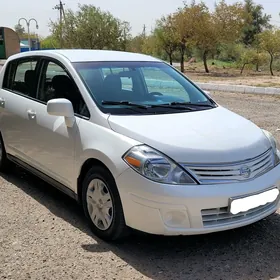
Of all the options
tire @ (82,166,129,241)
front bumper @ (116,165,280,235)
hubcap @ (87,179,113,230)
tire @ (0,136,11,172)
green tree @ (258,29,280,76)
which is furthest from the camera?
green tree @ (258,29,280,76)

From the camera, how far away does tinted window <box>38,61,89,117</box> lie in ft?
12.4

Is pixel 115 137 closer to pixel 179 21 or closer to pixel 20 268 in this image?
pixel 20 268

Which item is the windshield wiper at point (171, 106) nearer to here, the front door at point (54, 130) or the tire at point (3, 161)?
the front door at point (54, 130)

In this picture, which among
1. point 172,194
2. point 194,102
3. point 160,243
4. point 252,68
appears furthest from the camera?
point 252,68

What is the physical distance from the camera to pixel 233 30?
26.8 meters

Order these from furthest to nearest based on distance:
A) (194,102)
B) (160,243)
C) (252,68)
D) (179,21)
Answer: (252,68) < (179,21) < (194,102) < (160,243)

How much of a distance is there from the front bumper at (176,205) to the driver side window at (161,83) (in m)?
1.41

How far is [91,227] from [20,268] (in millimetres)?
726

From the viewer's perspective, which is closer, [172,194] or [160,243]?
[172,194]

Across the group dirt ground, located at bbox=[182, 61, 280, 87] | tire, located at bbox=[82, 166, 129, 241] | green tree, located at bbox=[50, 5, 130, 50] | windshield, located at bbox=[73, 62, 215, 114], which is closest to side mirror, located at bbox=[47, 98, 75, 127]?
windshield, located at bbox=[73, 62, 215, 114]

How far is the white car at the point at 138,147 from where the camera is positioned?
300 cm

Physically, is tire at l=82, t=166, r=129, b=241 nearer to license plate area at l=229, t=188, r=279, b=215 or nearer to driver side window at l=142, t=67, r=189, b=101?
license plate area at l=229, t=188, r=279, b=215

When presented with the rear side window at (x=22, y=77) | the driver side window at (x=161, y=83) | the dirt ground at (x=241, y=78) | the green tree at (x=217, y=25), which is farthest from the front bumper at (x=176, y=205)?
the green tree at (x=217, y=25)

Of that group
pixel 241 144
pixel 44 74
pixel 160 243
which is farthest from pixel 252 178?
pixel 44 74
